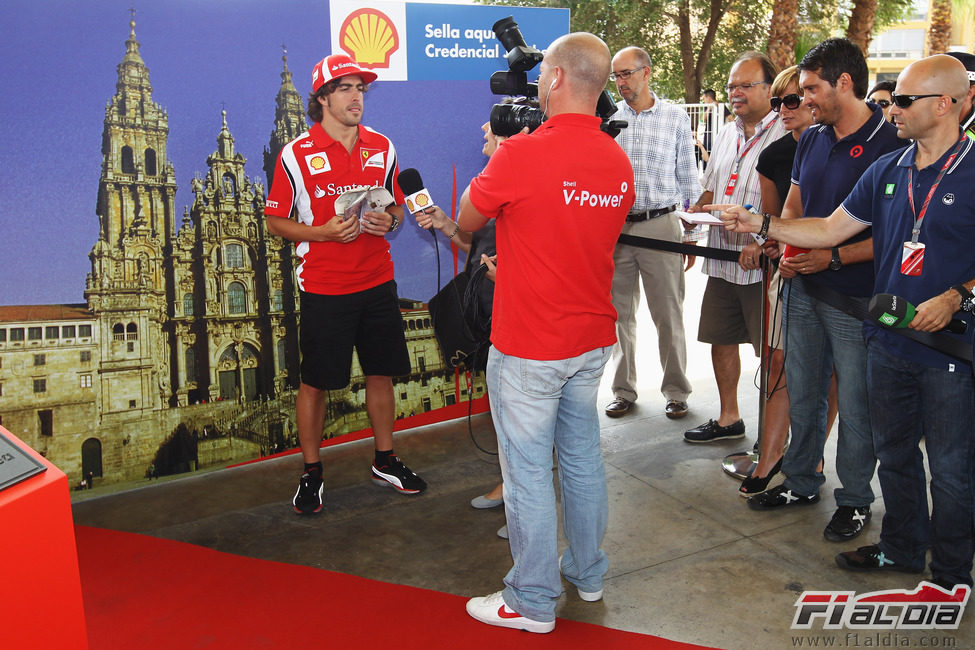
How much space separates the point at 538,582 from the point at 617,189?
4.39ft

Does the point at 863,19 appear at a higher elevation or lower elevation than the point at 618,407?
higher

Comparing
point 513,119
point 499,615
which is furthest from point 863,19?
point 499,615

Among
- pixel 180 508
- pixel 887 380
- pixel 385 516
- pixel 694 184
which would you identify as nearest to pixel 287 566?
pixel 385 516

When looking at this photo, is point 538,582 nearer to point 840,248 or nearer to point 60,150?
point 840,248

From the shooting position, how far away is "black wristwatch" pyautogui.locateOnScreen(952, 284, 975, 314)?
2789mm

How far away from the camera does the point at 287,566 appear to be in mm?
3475

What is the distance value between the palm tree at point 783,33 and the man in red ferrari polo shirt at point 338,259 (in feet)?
34.8

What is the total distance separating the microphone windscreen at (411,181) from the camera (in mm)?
3816

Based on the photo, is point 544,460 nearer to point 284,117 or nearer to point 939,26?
point 284,117

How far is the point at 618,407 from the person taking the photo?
17.5 feet


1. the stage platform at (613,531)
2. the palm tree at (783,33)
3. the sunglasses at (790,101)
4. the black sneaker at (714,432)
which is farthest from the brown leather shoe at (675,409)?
the palm tree at (783,33)

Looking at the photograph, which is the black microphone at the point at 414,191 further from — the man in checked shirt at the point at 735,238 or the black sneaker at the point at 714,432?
the black sneaker at the point at 714,432

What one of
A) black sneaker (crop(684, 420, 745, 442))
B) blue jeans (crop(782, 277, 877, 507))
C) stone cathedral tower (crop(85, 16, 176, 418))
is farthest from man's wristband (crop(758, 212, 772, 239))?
stone cathedral tower (crop(85, 16, 176, 418))

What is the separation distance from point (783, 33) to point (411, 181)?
11.0m
